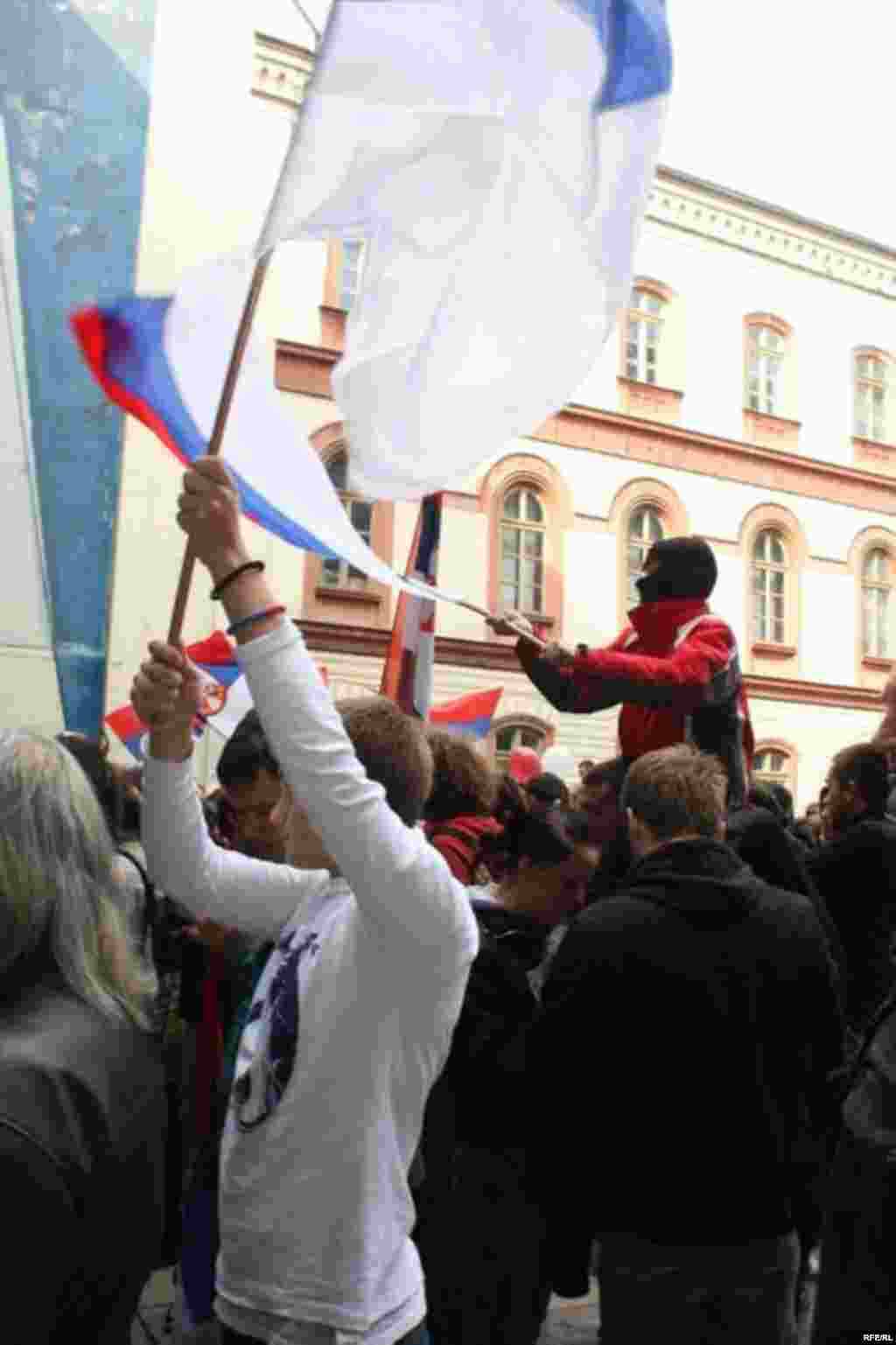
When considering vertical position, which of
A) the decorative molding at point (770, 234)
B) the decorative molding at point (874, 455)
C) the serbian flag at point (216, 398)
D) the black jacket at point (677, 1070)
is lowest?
the black jacket at point (677, 1070)

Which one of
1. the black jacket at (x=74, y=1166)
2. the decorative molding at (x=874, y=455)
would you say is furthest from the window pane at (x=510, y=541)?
the black jacket at (x=74, y=1166)

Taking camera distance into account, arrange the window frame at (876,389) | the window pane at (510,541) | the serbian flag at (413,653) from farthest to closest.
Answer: the window frame at (876,389) → the window pane at (510,541) → the serbian flag at (413,653)

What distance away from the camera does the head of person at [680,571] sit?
3.86 meters

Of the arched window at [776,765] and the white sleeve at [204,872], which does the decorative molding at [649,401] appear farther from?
the white sleeve at [204,872]

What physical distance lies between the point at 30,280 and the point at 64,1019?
3198 mm

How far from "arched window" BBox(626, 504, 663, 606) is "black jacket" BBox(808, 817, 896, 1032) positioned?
15.5 metres

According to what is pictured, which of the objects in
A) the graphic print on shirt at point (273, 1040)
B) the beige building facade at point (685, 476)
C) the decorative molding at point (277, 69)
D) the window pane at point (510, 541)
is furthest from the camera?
the window pane at point (510, 541)

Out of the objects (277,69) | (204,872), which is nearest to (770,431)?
(277,69)

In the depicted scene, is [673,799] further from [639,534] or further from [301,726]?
[639,534]

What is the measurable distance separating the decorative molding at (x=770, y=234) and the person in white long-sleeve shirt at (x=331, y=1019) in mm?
20066

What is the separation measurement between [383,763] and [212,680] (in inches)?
140

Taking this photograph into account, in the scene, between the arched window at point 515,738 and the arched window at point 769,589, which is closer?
the arched window at point 515,738

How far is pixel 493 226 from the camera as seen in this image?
2432 mm

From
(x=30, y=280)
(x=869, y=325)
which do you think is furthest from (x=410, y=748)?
(x=869, y=325)
